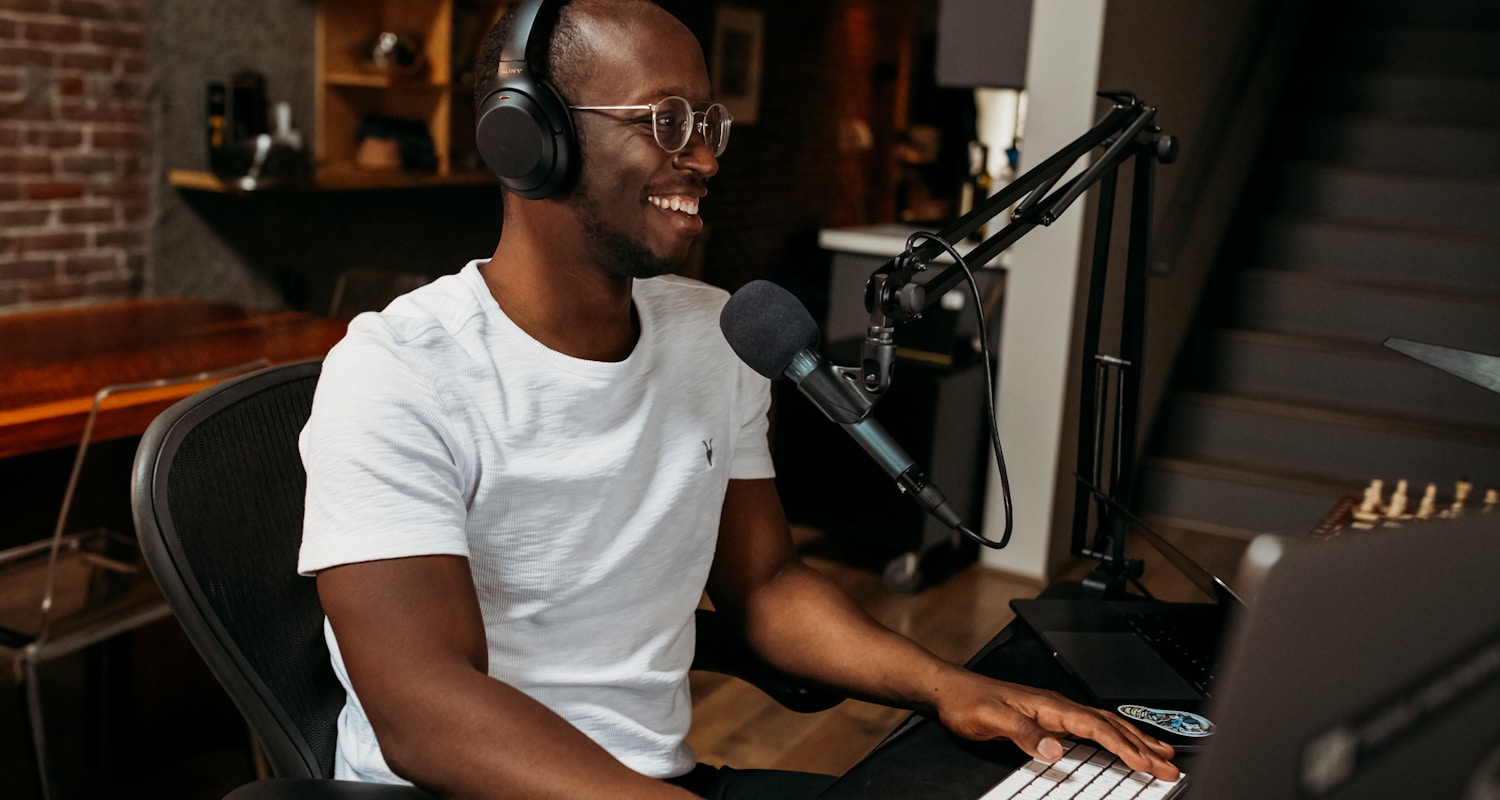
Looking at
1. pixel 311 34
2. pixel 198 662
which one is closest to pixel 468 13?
pixel 311 34

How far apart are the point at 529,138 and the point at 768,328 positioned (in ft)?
0.96

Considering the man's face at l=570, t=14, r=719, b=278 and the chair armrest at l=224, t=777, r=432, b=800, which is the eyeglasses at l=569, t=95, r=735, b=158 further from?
the chair armrest at l=224, t=777, r=432, b=800

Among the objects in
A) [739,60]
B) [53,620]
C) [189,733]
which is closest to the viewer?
[53,620]

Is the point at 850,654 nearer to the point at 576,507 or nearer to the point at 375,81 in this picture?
the point at 576,507

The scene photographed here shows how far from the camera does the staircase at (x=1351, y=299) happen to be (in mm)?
4035

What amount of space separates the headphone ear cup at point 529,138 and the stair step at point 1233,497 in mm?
3264

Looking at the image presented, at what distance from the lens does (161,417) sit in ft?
3.62

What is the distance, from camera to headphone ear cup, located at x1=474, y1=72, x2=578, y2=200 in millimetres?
1106

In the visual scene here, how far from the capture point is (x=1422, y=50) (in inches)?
201

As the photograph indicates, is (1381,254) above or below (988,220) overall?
below

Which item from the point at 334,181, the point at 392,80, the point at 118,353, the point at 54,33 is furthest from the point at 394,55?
the point at 118,353

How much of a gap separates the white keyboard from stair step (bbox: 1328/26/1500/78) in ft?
16.1

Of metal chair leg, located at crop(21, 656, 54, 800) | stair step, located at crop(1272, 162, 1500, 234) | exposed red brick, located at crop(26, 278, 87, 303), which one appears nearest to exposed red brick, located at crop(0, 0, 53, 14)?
exposed red brick, located at crop(26, 278, 87, 303)

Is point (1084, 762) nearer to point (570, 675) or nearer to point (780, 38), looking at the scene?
point (570, 675)
